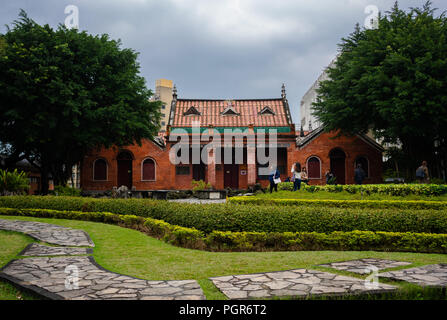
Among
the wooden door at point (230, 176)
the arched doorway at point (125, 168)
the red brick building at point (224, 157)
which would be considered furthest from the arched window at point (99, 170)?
the wooden door at point (230, 176)

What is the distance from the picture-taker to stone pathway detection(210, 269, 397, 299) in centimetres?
410

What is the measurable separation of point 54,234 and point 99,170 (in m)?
21.5

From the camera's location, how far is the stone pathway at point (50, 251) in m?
6.46

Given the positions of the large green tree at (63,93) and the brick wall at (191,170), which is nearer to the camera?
the large green tree at (63,93)

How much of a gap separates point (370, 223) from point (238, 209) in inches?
121

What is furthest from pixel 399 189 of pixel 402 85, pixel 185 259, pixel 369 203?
pixel 185 259

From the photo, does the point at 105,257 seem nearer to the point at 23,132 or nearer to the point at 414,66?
the point at 23,132

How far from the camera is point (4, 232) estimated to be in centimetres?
906

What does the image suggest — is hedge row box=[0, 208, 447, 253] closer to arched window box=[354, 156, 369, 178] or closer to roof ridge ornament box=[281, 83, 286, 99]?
arched window box=[354, 156, 369, 178]

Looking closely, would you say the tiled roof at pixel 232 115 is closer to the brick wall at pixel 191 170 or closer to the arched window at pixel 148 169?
the brick wall at pixel 191 170

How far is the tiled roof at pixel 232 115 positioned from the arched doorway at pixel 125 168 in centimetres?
477

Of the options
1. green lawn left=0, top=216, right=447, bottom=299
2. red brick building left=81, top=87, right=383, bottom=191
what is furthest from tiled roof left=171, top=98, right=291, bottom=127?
green lawn left=0, top=216, right=447, bottom=299

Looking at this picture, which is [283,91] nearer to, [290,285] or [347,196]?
[347,196]
